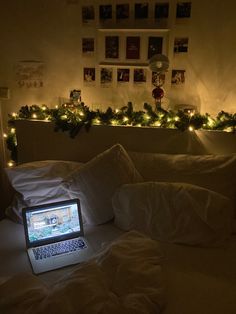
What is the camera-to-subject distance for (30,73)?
2521mm

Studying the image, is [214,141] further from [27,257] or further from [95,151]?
[27,257]

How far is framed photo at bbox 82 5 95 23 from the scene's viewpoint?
2.32 metres

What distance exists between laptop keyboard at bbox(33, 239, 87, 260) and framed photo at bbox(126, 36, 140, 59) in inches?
57.1

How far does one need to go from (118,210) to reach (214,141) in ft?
2.64

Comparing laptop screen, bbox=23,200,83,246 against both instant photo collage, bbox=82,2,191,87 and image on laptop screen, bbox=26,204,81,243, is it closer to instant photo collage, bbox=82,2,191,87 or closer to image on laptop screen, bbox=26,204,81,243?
image on laptop screen, bbox=26,204,81,243

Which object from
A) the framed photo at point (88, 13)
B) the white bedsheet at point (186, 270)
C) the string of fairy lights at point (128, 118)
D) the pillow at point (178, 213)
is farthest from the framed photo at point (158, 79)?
the white bedsheet at point (186, 270)

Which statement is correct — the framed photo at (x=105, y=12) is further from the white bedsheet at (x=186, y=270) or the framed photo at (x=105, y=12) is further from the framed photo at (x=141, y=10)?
the white bedsheet at (x=186, y=270)

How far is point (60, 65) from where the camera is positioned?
2477 millimetres

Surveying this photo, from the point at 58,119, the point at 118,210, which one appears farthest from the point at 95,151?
the point at 118,210

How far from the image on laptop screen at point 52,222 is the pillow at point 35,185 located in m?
0.23

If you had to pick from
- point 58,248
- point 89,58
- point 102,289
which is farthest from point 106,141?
point 102,289

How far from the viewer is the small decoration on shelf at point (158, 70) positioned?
2080 millimetres

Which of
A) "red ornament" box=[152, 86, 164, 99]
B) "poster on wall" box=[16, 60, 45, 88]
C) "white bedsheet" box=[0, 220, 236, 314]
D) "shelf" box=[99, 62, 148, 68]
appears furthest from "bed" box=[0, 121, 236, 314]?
"shelf" box=[99, 62, 148, 68]

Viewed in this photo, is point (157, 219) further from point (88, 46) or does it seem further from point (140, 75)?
point (88, 46)
